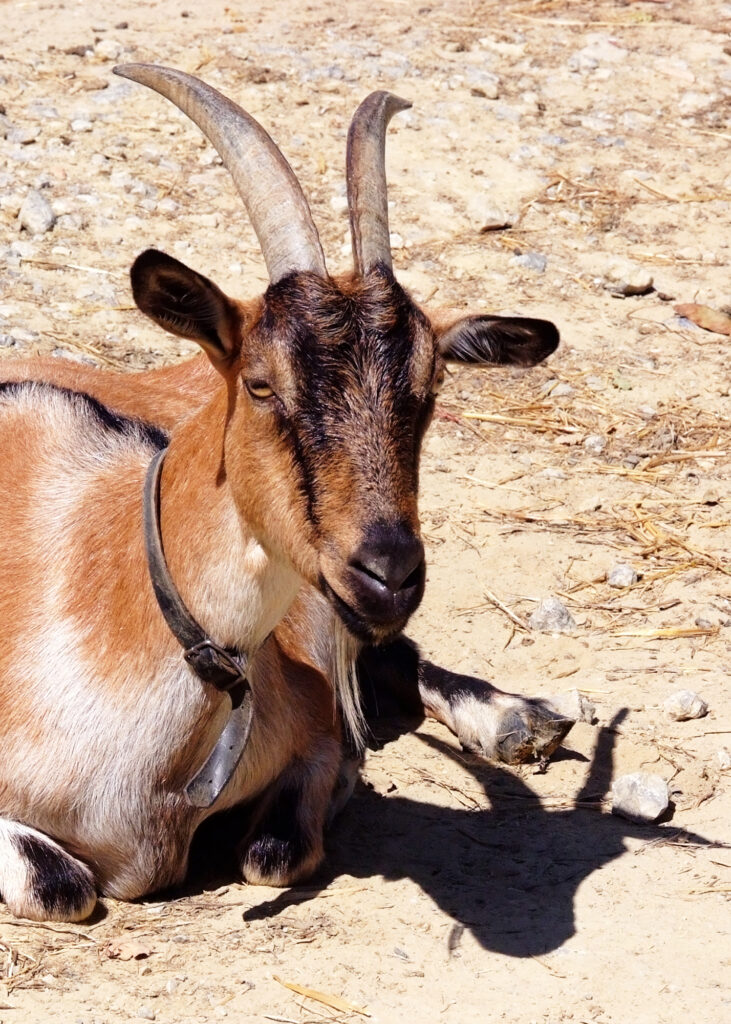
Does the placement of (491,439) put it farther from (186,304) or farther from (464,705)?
(186,304)

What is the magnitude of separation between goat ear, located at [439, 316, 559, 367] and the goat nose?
2.20 ft

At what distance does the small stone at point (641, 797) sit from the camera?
175 inches

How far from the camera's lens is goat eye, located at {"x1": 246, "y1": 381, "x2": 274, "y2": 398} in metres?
3.46

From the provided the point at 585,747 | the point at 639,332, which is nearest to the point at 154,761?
the point at 585,747

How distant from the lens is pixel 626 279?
7848mm

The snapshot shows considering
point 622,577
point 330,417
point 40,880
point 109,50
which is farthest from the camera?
point 109,50

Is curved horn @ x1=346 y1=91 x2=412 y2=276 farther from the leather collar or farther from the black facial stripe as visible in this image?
the leather collar

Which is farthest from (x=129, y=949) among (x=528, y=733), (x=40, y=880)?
(x=528, y=733)

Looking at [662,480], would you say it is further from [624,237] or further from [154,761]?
[154,761]

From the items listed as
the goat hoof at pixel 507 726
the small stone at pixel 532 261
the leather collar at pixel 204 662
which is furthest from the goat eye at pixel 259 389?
the small stone at pixel 532 261

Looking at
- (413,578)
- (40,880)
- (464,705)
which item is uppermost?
(413,578)

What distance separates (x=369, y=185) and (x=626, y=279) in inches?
165

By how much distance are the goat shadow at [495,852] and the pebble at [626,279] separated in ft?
11.8

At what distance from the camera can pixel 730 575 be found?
5.84 meters
